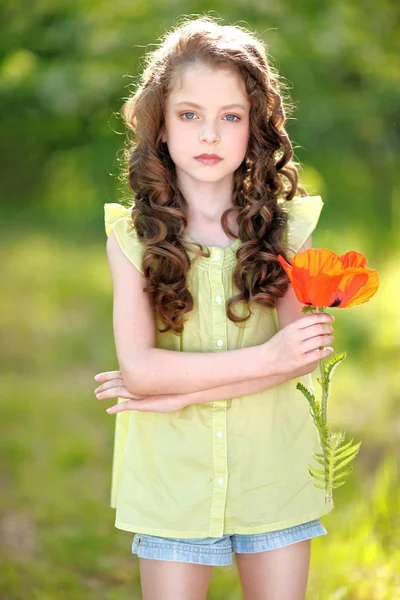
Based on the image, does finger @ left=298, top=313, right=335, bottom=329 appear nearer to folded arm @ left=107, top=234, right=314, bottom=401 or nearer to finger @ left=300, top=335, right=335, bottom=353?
finger @ left=300, top=335, right=335, bottom=353

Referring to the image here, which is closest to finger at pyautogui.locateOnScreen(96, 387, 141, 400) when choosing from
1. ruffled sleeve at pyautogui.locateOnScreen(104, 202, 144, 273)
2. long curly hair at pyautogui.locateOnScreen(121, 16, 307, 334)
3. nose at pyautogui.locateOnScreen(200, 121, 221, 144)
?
long curly hair at pyautogui.locateOnScreen(121, 16, 307, 334)

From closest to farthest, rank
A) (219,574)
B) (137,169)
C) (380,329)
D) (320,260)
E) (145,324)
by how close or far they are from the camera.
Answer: (320,260) < (145,324) < (137,169) < (219,574) < (380,329)

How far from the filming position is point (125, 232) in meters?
2.40

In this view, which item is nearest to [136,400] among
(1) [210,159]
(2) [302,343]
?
(2) [302,343]

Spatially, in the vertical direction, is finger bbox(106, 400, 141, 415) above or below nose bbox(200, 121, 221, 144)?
below

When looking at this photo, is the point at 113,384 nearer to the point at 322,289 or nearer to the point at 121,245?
the point at 121,245

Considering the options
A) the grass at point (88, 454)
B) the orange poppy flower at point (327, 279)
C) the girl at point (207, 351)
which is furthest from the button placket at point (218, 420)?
the grass at point (88, 454)

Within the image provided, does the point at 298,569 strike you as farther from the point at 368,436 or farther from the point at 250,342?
the point at 368,436

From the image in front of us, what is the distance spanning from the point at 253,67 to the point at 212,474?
3.10 ft

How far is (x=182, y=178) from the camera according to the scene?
2.47 m

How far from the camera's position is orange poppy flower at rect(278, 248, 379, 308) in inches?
74.9

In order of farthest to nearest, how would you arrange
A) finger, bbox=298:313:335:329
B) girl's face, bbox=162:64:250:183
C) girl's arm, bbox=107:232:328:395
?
girl's face, bbox=162:64:250:183
girl's arm, bbox=107:232:328:395
finger, bbox=298:313:335:329

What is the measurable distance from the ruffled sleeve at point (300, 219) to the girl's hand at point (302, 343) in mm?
343

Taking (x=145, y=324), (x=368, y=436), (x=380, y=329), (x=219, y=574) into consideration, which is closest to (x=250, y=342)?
(x=145, y=324)
